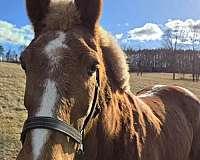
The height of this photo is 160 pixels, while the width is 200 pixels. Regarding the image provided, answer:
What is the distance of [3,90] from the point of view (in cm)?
2031

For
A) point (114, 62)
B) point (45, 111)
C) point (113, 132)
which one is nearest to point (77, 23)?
point (114, 62)

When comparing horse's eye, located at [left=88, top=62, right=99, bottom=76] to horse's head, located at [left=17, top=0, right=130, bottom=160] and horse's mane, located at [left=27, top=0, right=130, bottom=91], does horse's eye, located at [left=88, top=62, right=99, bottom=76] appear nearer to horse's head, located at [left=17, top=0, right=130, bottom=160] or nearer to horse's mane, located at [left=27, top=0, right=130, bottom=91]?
horse's head, located at [left=17, top=0, right=130, bottom=160]

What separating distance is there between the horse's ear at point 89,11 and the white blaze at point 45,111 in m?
0.73

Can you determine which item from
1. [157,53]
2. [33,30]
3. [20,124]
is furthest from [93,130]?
[157,53]

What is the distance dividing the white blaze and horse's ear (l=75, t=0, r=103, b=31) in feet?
2.38

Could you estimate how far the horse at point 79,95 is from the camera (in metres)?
2.32

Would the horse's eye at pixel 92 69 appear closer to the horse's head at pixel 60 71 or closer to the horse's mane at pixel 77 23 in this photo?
the horse's head at pixel 60 71

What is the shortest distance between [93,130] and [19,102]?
1459 cm

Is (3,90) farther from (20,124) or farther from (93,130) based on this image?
→ (93,130)

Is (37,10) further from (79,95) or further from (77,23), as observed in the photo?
(79,95)

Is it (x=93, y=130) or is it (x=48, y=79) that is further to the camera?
(x=93, y=130)

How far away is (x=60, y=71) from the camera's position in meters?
2.44

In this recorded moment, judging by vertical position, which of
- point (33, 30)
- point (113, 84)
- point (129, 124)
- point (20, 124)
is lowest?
point (20, 124)

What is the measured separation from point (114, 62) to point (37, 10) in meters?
0.76
